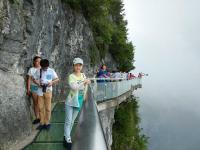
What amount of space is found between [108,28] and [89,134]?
995 inches

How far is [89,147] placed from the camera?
350cm

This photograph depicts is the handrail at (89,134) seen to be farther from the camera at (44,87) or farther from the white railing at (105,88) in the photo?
the white railing at (105,88)

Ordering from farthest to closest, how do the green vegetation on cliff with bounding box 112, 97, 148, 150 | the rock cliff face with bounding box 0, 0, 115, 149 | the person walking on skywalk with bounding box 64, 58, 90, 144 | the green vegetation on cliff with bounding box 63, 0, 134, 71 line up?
the green vegetation on cliff with bounding box 112, 97, 148, 150 → the green vegetation on cliff with bounding box 63, 0, 134, 71 → the rock cliff face with bounding box 0, 0, 115, 149 → the person walking on skywalk with bounding box 64, 58, 90, 144

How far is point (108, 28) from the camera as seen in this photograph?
28703 mm

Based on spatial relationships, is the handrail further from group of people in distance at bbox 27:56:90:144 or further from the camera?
the camera

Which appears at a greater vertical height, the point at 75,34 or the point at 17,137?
the point at 75,34

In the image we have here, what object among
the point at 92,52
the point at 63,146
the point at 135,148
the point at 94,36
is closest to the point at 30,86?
the point at 63,146

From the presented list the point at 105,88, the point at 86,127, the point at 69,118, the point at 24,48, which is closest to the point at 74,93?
the point at 69,118

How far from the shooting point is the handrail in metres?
3.52

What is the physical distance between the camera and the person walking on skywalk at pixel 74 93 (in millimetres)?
7949

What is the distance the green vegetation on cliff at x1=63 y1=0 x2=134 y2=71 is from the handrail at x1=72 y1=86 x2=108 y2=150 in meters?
16.1

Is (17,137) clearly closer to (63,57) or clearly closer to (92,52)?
(63,57)

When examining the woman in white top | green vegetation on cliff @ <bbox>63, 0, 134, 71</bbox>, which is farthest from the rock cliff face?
green vegetation on cliff @ <bbox>63, 0, 134, 71</bbox>

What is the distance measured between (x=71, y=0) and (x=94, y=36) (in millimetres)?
7373
